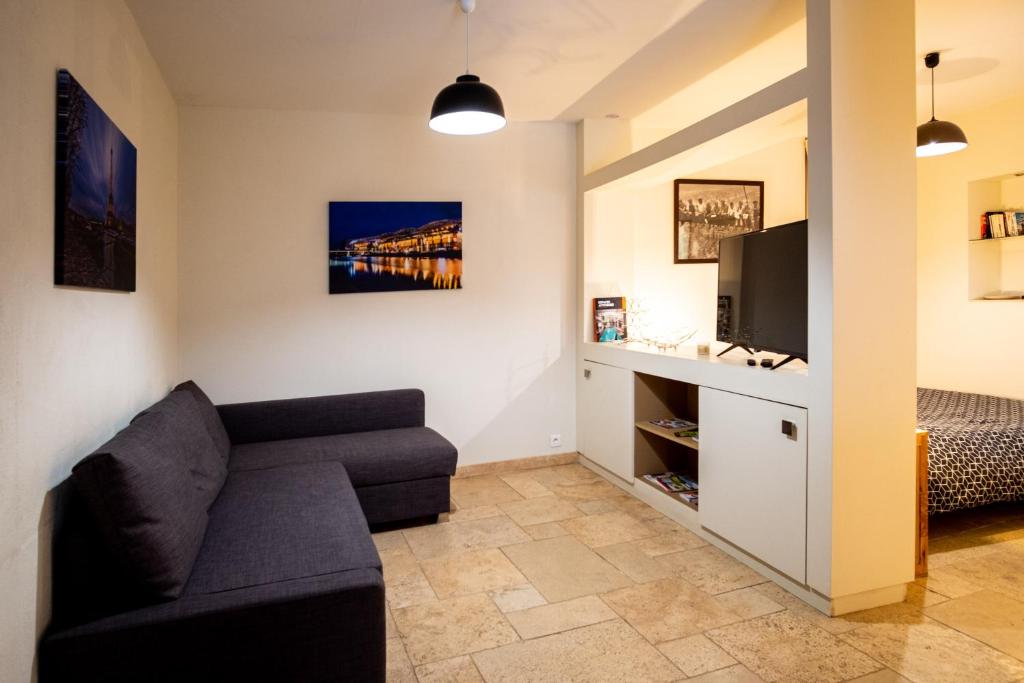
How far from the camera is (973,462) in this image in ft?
10.7

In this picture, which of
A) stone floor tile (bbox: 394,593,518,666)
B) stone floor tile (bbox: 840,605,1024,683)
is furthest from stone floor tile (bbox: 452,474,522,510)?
stone floor tile (bbox: 840,605,1024,683)

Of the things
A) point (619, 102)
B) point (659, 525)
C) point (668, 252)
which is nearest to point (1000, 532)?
point (659, 525)

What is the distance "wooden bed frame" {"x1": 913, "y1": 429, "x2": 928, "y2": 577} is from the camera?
2785mm

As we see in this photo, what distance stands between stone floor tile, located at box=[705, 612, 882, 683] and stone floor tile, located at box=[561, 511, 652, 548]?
0.96 meters

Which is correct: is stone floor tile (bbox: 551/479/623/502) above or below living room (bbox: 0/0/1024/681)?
below

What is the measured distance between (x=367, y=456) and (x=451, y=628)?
129cm

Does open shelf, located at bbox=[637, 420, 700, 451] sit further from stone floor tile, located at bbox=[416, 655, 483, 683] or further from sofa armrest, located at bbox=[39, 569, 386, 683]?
sofa armrest, located at bbox=[39, 569, 386, 683]

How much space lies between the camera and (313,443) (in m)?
3.77

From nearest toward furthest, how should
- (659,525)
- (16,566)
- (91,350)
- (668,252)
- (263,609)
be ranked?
(16,566) → (263,609) → (91,350) → (659,525) → (668,252)

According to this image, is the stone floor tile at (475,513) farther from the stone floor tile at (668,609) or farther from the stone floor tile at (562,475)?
the stone floor tile at (668,609)

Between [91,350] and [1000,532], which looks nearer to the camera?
[91,350]

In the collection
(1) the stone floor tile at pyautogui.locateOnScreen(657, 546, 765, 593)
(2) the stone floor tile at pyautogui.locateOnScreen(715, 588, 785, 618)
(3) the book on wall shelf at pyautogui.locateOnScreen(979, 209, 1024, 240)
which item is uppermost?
(3) the book on wall shelf at pyautogui.locateOnScreen(979, 209, 1024, 240)

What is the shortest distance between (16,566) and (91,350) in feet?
2.79

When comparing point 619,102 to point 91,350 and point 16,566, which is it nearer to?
point 91,350
